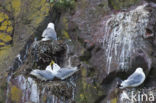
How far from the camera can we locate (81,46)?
7.21 m

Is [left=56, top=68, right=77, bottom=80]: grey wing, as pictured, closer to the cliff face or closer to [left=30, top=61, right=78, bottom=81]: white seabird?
[left=30, top=61, right=78, bottom=81]: white seabird

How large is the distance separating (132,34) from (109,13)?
1.02 m

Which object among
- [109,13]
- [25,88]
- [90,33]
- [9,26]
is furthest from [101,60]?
[9,26]

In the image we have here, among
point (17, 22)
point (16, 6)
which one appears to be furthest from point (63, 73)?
point (16, 6)

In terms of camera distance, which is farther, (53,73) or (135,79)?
(135,79)

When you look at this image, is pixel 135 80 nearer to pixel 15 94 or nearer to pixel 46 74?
pixel 46 74

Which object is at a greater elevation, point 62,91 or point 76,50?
point 76,50

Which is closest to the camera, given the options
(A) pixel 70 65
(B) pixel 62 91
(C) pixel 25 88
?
(B) pixel 62 91

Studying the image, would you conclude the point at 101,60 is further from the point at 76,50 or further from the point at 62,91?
the point at 62,91

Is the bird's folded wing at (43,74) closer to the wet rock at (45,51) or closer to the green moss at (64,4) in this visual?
the wet rock at (45,51)

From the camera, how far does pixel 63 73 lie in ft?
19.0

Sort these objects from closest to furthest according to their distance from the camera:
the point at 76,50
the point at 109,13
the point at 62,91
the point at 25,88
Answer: the point at 62,91 → the point at 25,88 → the point at 76,50 → the point at 109,13

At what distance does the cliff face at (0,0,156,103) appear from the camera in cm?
616

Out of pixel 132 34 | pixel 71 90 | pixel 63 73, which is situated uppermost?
pixel 132 34
